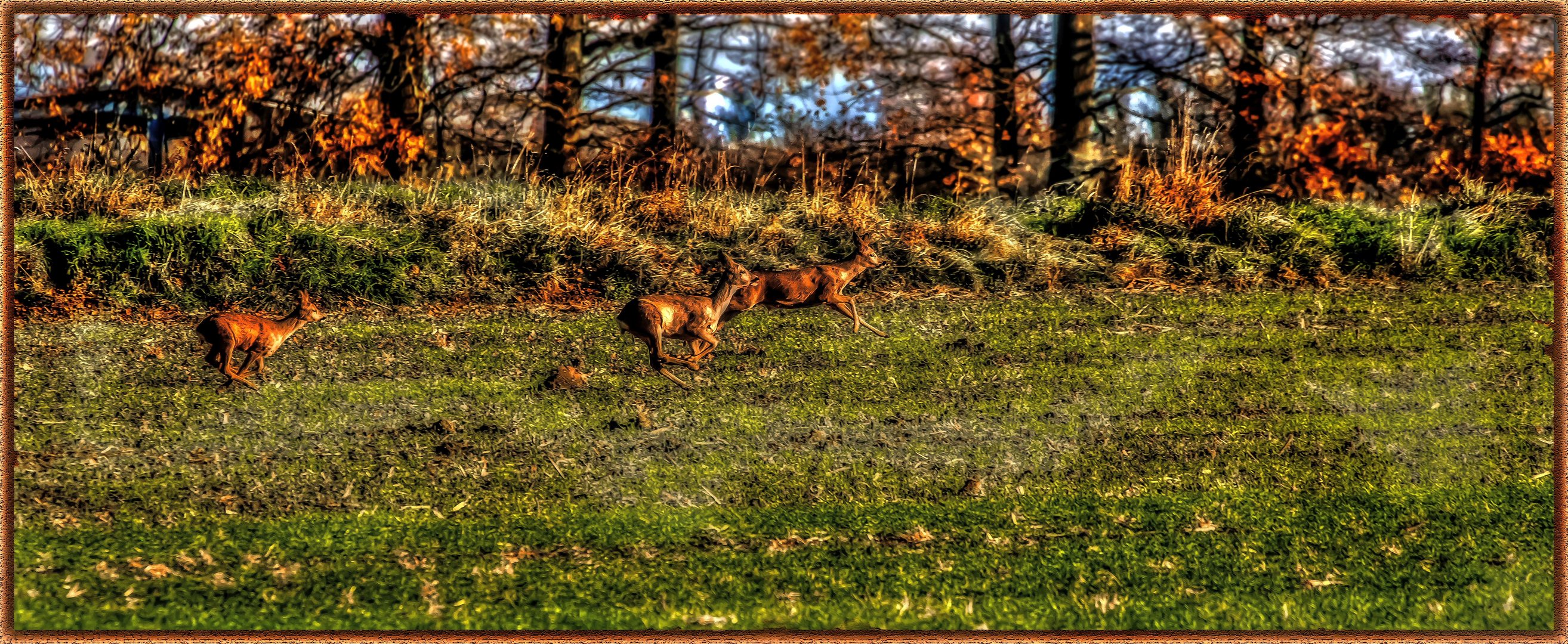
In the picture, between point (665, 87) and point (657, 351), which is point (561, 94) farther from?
point (657, 351)

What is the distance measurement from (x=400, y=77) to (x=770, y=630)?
18.0 feet

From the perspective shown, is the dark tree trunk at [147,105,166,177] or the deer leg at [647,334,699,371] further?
the dark tree trunk at [147,105,166,177]

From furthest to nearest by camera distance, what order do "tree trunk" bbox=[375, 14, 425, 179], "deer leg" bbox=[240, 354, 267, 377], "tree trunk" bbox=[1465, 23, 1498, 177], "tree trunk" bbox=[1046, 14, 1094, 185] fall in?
1. "tree trunk" bbox=[375, 14, 425, 179]
2. "tree trunk" bbox=[1046, 14, 1094, 185]
3. "tree trunk" bbox=[1465, 23, 1498, 177]
4. "deer leg" bbox=[240, 354, 267, 377]

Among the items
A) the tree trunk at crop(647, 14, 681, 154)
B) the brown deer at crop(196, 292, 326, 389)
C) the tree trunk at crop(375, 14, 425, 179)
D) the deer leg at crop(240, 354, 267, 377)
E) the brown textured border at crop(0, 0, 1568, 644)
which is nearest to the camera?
the brown textured border at crop(0, 0, 1568, 644)

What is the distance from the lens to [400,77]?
310 inches

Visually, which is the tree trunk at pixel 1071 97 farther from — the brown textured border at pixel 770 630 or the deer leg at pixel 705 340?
the deer leg at pixel 705 340

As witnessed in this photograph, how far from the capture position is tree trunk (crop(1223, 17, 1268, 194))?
7801mm

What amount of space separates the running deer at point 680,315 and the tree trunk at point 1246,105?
493cm

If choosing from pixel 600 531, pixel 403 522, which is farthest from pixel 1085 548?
pixel 403 522

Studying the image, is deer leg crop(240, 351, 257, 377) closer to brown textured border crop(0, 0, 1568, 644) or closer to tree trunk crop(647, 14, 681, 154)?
brown textured border crop(0, 0, 1568, 644)

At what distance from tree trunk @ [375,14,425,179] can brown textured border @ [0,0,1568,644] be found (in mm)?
3473

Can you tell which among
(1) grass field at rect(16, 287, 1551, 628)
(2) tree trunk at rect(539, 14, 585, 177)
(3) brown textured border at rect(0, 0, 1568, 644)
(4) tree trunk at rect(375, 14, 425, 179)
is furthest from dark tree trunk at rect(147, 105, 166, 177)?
(3) brown textured border at rect(0, 0, 1568, 644)

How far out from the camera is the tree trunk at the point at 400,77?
25.4ft

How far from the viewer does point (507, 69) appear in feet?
25.9
